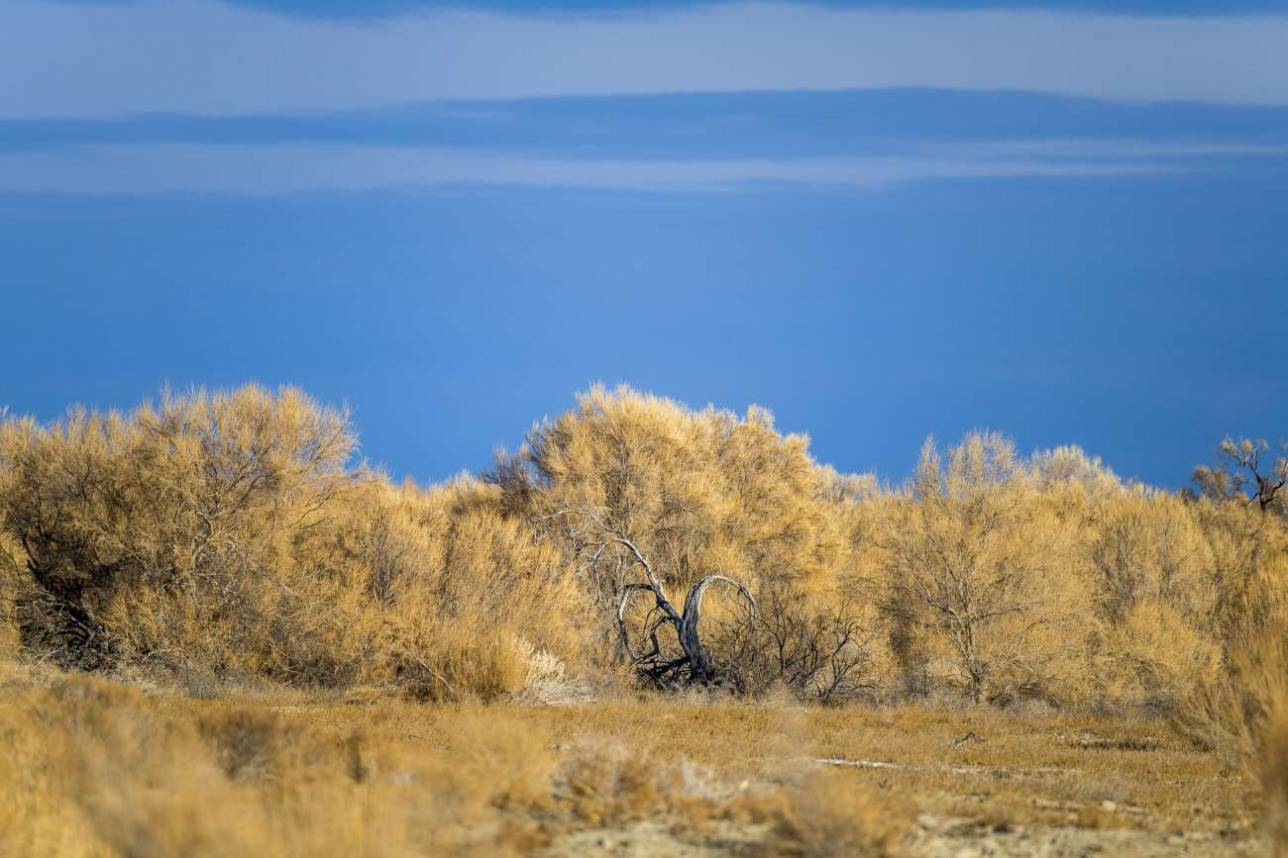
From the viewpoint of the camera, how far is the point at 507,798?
31.3 ft

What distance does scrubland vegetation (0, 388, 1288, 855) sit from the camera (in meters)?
9.31

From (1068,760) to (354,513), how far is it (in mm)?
12434

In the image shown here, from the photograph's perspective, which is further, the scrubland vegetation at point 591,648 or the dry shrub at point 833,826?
the scrubland vegetation at point 591,648

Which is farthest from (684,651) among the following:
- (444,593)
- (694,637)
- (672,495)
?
(672,495)

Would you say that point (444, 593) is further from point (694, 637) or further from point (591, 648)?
point (694, 637)

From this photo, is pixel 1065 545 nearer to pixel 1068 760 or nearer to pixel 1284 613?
pixel 1284 613

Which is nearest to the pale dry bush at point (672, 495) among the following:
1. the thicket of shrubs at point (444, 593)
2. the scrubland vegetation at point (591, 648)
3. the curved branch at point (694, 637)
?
the scrubland vegetation at point (591, 648)

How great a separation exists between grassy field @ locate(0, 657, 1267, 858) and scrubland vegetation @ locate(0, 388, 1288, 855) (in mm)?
36

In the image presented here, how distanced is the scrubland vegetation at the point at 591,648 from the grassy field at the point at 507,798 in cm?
4

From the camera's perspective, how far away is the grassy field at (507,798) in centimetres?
841

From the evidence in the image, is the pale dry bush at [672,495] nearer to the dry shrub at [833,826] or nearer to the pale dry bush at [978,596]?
the pale dry bush at [978,596]

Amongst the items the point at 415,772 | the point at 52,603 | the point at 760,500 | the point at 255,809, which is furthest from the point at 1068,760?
the point at 760,500

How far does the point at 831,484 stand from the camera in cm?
4544

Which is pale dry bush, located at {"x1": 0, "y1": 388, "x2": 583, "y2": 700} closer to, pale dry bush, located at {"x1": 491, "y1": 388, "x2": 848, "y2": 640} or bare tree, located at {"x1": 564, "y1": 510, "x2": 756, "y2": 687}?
bare tree, located at {"x1": 564, "y1": 510, "x2": 756, "y2": 687}
